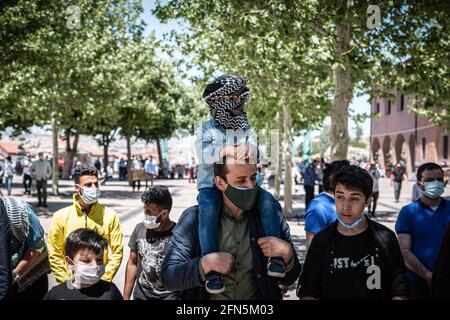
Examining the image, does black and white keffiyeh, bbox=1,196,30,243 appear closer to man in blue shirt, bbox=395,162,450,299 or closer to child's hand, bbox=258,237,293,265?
child's hand, bbox=258,237,293,265

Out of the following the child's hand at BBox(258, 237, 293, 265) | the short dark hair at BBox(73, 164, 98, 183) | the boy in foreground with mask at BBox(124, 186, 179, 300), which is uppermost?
the short dark hair at BBox(73, 164, 98, 183)

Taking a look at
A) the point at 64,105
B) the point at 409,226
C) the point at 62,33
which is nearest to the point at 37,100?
the point at 62,33

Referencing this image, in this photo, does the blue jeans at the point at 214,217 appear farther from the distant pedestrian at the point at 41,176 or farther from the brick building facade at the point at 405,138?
the brick building facade at the point at 405,138

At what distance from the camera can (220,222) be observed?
2822 mm

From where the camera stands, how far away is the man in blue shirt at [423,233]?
4746 millimetres

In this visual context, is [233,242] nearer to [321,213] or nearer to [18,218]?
[18,218]

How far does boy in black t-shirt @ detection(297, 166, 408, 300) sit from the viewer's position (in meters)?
3.27

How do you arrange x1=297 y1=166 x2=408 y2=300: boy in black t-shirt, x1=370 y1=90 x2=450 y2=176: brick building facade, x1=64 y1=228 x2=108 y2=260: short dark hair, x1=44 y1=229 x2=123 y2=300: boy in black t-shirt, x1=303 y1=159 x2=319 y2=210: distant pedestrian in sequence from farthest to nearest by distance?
x1=370 y1=90 x2=450 y2=176: brick building facade → x1=303 y1=159 x2=319 y2=210: distant pedestrian → x1=64 y1=228 x2=108 y2=260: short dark hair → x1=44 y1=229 x2=123 y2=300: boy in black t-shirt → x1=297 y1=166 x2=408 y2=300: boy in black t-shirt

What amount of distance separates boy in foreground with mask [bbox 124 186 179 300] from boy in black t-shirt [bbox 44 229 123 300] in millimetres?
974

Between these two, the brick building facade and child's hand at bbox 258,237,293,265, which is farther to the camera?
the brick building facade

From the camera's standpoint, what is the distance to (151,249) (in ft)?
15.6

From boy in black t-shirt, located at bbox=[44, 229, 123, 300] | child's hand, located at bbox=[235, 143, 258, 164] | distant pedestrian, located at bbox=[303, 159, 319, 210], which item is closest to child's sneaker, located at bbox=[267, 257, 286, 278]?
child's hand, located at bbox=[235, 143, 258, 164]

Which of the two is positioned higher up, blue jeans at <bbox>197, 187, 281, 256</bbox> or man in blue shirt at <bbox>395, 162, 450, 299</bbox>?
blue jeans at <bbox>197, 187, 281, 256</bbox>
